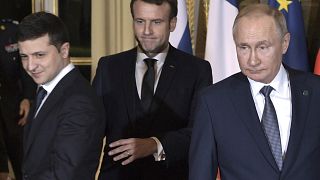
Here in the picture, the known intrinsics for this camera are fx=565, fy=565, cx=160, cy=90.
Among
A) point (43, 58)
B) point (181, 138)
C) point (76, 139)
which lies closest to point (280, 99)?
point (181, 138)

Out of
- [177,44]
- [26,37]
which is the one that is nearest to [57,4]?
[177,44]

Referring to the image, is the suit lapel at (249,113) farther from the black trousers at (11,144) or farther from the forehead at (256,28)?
the black trousers at (11,144)

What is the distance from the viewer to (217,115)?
1.82 meters

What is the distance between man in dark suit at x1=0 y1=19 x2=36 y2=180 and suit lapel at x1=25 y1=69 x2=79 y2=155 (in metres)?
2.49

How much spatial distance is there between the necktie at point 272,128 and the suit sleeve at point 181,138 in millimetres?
520

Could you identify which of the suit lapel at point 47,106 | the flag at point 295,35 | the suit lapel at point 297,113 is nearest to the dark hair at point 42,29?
the suit lapel at point 47,106

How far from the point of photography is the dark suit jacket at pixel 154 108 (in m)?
2.35

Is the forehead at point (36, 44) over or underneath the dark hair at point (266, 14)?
underneath

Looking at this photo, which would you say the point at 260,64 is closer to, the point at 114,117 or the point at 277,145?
the point at 277,145

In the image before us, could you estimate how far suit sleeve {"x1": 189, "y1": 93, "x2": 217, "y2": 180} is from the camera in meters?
1.79

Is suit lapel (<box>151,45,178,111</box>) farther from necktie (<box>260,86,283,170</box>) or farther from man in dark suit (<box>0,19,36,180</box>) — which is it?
man in dark suit (<box>0,19,36,180</box>)

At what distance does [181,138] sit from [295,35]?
56.7 inches

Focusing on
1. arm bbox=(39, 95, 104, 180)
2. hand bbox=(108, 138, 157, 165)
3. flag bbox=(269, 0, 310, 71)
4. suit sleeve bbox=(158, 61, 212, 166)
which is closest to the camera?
arm bbox=(39, 95, 104, 180)

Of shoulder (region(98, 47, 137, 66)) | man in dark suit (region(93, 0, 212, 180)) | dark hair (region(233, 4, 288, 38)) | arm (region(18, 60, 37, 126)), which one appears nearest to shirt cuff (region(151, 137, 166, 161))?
man in dark suit (region(93, 0, 212, 180))
